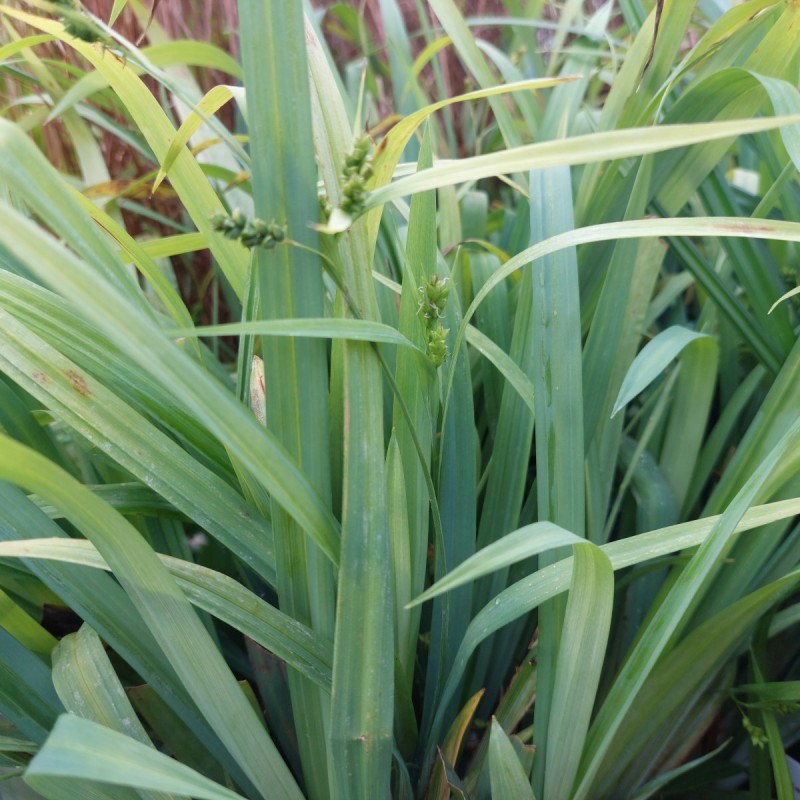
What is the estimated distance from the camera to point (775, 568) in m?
0.61

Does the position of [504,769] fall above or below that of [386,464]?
below

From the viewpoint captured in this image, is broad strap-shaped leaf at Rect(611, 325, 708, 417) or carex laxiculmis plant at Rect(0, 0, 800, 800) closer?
carex laxiculmis plant at Rect(0, 0, 800, 800)

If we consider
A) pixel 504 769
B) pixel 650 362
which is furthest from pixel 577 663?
pixel 650 362

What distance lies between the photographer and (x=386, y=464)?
1.51 ft

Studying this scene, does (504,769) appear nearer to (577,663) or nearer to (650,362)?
(577,663)

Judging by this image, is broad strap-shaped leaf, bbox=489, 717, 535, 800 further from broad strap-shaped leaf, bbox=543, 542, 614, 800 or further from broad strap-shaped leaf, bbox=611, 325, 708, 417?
broad strap-shaped leaf, bbox=611, 325, 708, 417

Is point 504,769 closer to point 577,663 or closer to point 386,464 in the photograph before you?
point 577,663

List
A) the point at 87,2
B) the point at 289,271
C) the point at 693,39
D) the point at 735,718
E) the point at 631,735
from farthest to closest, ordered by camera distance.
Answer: the point at 693,39 → the point at 87,2 → the point at 735,718 → the point at 631,735 → the point at 289,271

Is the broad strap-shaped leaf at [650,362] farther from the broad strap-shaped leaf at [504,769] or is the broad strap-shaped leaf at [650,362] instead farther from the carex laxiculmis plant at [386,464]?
the broad strap-shaped leaf at [504,769]

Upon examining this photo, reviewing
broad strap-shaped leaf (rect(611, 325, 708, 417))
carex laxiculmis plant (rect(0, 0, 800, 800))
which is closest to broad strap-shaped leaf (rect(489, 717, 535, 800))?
carex laxiculmis plant (rect(0, 0, 800, 800))

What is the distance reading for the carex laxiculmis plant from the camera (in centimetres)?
35

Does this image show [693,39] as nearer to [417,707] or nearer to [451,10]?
[451,10]

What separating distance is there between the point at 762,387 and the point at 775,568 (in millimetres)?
227

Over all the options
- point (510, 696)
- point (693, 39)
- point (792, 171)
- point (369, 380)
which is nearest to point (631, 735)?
Result: point (510, 696)
